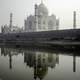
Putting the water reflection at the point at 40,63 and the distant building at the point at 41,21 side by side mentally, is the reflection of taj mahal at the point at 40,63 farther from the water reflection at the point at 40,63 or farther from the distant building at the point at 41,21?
the distant building at the point at 41,21

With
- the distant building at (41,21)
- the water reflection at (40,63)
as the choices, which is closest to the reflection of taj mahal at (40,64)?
the water reflection at (40,63)

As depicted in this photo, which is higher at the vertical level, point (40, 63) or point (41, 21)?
point (41, 21)

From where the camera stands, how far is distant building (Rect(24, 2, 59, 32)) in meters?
50.7

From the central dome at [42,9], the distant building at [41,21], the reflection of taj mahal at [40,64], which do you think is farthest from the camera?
the central dome at [42,9]

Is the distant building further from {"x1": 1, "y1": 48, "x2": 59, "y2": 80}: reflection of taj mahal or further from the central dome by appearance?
{"x1": 1, "y1": 48, "x2": 59, "y2": 80}: reflection of taj mahal

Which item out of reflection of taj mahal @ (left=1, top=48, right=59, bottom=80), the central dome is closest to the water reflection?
reflection of taj mahal @ (left=1, top=48, right=59, bottom=80)

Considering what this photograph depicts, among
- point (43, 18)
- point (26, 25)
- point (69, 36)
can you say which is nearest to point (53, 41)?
point (69, 36)

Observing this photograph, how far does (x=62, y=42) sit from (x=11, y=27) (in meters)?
27.0

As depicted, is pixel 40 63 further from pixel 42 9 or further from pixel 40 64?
pixel 42 9

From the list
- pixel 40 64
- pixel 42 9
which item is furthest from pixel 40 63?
pixel 42 9

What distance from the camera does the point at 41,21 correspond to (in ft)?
170

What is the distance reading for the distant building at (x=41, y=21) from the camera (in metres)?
50.7

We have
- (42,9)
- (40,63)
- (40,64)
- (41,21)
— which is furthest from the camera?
(41,21)

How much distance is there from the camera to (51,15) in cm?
5566
